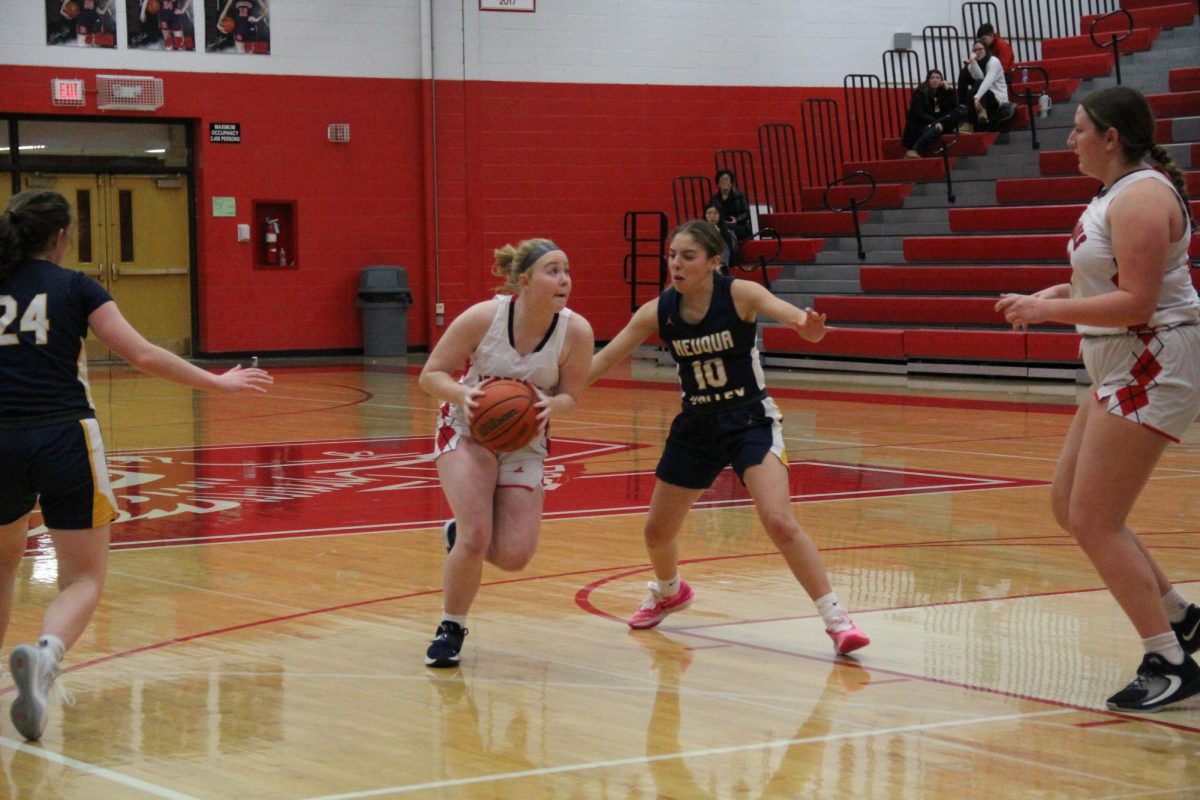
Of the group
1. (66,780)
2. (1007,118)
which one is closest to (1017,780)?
(66,780)

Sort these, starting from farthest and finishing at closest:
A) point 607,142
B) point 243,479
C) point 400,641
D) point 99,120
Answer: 1. point 607,142
2. point 99,120
3. point 243,479
4. point 400,641

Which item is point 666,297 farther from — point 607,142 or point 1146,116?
point 607,142

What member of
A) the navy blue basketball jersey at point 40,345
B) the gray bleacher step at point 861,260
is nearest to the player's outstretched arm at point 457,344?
the navy blue basketball jersey at point 40,345

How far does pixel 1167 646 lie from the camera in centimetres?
455

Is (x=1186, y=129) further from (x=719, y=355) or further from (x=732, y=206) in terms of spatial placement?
(x=719, y=355)

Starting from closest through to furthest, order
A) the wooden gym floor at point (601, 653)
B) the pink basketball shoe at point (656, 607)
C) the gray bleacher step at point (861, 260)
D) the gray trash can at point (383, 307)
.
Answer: the wooden gym floor at point (601, 653)
the pink basketball shoe at point (656, 607)
the gray bleacher step at point (861, 260)
the gray trash can at point (383, 307)

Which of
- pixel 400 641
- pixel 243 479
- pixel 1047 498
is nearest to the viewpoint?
pixel 400 641

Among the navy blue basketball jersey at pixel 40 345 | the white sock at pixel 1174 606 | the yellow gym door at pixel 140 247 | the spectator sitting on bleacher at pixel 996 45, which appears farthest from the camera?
the spectator sitting on bleacher at pixel 996 45

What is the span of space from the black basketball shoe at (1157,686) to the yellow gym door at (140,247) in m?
16.7

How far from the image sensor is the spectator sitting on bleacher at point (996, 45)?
65.1 ft

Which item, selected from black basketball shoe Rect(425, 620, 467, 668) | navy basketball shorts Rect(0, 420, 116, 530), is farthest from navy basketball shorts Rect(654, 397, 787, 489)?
navy basketball shorts Rect(0, 420, 116, 530)

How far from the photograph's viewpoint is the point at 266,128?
798 inches

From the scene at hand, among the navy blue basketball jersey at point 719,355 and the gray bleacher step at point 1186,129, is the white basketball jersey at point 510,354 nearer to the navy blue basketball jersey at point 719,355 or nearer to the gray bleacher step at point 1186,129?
the navy blue basketball jersey at point 719,355

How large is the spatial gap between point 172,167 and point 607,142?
5.54 meters
